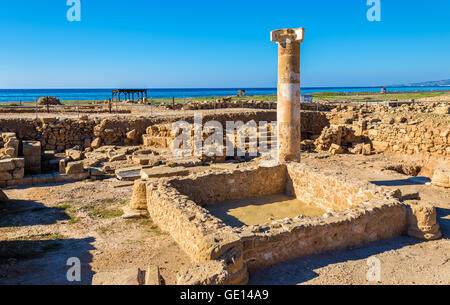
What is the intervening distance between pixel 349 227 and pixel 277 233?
1477 millimetres

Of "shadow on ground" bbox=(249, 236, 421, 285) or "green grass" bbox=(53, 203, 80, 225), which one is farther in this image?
"green grass" bbox=(53, 203, 80, 225)

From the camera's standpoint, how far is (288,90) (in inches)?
415

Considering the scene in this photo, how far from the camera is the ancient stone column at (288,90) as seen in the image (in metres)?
10.2

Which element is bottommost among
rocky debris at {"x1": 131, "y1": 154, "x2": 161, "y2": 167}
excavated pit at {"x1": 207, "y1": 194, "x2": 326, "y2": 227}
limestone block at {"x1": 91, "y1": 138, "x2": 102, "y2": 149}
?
excavated pit at {"x1": 207, "y1": 194, "x2": 326, "y2": 227}

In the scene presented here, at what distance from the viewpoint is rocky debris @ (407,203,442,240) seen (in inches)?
258

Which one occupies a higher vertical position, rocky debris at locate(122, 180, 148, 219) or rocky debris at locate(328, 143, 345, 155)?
rocky debris at locate(328, 143, 345, 155)

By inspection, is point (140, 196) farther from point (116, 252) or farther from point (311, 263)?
point (311, 263)

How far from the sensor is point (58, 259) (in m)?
5.96

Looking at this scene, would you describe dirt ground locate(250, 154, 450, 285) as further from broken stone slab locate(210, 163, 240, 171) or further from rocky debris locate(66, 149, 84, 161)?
rocky debris locate(66, 149, 84, 161)

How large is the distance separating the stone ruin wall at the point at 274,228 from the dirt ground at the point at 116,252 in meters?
0.19

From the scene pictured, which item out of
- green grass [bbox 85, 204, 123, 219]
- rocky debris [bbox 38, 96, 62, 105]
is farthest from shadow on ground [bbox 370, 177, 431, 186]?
rocky debris [bbox 38, 96, 62, 105]

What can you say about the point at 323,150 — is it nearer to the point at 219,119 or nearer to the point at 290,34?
the point at 219,119
